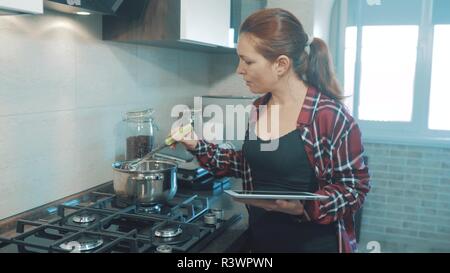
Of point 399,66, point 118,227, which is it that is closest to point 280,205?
point 118,227

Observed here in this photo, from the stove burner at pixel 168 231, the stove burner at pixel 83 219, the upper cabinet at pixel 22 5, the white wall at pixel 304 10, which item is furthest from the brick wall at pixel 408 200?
the upper cabinet at pixel 22 5

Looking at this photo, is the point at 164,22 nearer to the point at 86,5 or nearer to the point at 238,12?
the point at 86,5

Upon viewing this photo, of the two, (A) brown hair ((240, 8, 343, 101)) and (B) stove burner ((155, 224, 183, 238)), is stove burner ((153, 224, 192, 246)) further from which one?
(A) brown hair ((240, 8, 343, 101))

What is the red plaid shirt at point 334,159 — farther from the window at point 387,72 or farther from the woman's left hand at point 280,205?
the window at point 387,72

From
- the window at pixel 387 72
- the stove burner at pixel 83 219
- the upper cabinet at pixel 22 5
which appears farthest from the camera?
the window at pixel 387 72

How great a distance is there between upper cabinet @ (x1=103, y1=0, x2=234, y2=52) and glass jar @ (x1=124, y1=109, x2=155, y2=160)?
31 centimetres

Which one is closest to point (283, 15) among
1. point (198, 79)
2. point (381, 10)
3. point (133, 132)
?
point (133, 132)

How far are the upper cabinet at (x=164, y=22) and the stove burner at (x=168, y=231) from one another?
0.60 m

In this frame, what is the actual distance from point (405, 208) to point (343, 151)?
1886 millimetres

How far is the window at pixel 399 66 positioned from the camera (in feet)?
9.05

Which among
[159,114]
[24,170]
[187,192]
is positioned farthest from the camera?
[159,114]

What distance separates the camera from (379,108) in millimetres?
2977

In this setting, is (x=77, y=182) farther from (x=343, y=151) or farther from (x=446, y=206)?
(x=446, y=206)

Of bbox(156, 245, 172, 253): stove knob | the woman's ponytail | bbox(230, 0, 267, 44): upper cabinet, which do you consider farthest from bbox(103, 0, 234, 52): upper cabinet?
bbox(156, 245, 172, 253): stove knob
